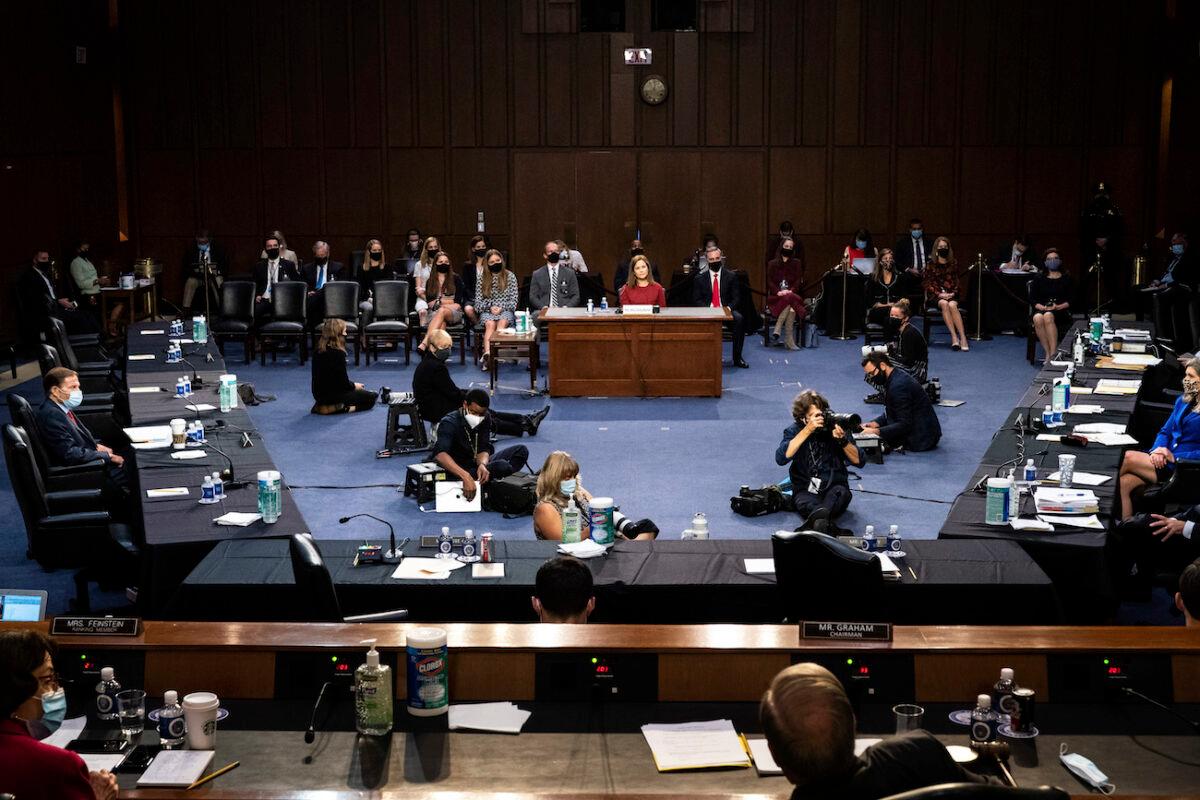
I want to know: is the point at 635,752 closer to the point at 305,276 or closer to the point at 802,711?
the point at 802,711

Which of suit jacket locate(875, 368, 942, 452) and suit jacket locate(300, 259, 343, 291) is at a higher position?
suit jacket locate(300, 259, 343, 291)

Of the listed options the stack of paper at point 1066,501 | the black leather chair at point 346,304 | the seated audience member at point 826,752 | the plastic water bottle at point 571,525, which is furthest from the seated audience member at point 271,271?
the seated audience member at point 826,752

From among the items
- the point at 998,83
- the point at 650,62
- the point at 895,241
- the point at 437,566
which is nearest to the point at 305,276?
the point at 650,62

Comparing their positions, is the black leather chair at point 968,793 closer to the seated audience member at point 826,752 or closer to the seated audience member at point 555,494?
the seated audience member at point 826,752

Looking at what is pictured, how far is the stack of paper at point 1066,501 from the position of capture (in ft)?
24.8

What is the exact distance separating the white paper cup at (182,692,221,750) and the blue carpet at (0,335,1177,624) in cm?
449

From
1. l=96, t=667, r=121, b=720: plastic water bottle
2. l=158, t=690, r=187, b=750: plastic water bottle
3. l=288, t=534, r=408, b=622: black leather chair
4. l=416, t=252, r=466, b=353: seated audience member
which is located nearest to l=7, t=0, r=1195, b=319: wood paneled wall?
l=416, t=252, r=466, b=353: seated audience member

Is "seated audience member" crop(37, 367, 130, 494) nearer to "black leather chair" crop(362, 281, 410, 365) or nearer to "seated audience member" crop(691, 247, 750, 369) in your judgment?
"black leather chair" crop(362, 281, 410, 365)

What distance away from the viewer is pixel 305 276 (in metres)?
19.0

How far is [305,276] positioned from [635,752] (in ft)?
51.3

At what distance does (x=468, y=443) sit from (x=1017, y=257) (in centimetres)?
1184

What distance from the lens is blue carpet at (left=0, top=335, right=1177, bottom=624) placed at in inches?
387

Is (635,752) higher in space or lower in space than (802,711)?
lower

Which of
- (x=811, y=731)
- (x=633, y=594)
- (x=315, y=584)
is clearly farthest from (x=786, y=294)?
(x=811, y=731)
